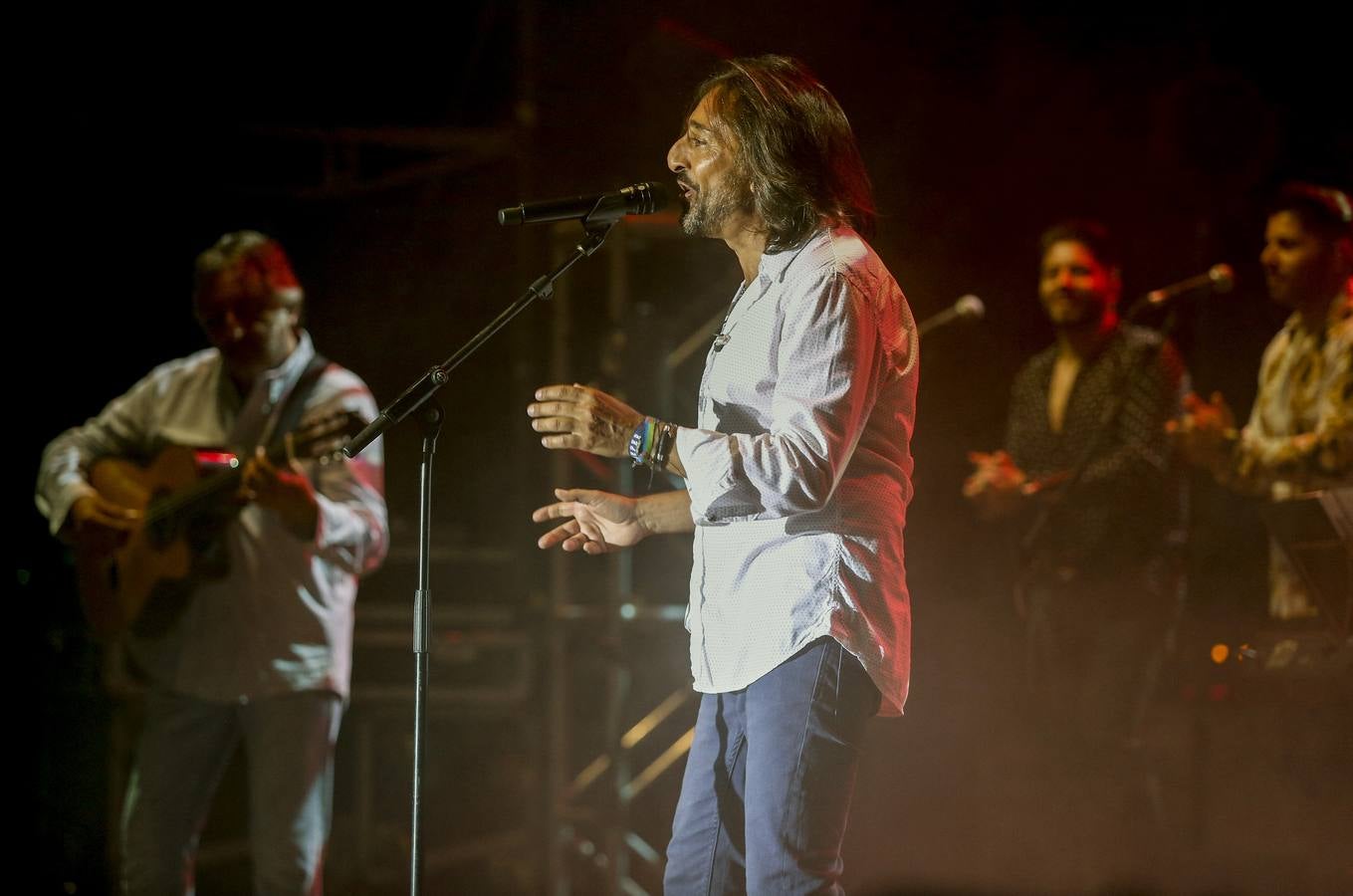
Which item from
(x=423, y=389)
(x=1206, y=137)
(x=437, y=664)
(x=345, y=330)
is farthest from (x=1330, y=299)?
(x=345, y=330)

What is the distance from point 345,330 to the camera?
20.3ft

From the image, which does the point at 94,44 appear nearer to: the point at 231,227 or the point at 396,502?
the point at 231,227

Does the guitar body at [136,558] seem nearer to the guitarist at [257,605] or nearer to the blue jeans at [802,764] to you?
the guitarist at [257,605]

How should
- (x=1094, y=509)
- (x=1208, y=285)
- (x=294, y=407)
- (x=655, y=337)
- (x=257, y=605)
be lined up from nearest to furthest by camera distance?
(x=257, y=605), (x=294, y=407), (x=1208, y=285), (x=1094, y=509), (x=655, y=337)

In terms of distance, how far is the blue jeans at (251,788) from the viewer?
3.21 metres

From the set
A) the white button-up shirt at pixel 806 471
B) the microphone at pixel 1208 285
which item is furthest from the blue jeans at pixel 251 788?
the microphone at pixel 1208 285

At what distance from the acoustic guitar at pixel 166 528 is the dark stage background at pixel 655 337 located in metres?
1.47

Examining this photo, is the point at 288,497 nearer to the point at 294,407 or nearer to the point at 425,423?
the point at 294,407

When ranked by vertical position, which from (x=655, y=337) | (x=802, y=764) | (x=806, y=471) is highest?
(x=655, y=337)

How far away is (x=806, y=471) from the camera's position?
1.90 meters

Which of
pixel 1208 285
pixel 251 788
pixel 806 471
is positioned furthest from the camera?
pixel 1208 285

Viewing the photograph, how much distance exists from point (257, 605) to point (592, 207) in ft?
5.34

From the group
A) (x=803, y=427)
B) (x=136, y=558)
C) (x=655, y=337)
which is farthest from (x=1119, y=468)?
(x=136, y=558)

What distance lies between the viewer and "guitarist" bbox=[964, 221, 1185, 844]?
4.09 meters
